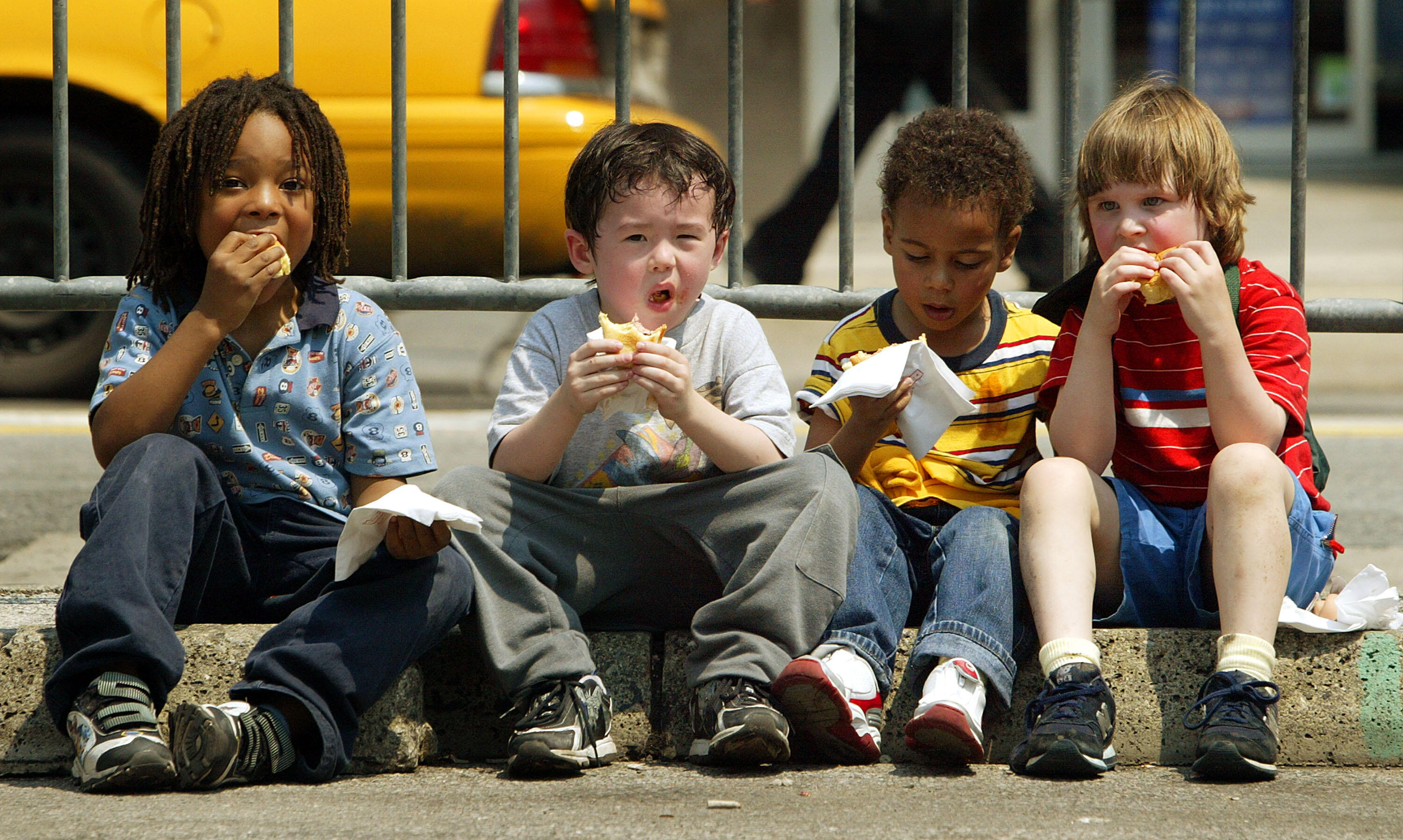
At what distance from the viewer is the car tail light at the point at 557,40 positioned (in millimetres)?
5930

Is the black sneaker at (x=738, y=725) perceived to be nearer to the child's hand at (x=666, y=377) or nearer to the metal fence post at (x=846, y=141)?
the child's hand at (x=666, y=377)

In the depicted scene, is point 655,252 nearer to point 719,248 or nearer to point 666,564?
point 719,248

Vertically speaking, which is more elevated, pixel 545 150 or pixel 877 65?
pixel 877 65

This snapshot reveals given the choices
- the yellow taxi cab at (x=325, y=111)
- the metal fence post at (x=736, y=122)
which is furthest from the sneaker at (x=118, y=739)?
the yellow taxi cab at (x=325, y=111)

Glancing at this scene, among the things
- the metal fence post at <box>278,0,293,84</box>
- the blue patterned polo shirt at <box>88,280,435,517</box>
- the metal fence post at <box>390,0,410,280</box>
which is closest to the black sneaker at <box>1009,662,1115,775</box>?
the blue patterned polo shirt at <box>88,280,435,517</box>

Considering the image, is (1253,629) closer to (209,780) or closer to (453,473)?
(453,473)

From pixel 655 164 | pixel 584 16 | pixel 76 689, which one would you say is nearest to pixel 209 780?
pixel 76 689

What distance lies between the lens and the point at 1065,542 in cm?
261

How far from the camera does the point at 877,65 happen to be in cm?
600

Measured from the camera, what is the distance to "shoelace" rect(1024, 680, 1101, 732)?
246 cm

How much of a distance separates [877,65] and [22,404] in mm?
3559

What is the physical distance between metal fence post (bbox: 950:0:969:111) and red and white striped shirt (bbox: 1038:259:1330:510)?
62cm

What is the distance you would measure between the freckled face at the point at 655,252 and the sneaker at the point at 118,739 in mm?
1029

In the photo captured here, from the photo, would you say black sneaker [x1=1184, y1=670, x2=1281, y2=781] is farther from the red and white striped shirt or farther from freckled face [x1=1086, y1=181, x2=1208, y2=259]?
freckled face [x1=1086, y1=181, x2=1208, y2=259]
